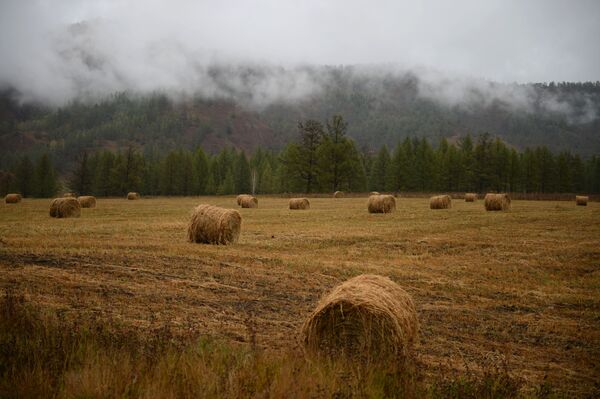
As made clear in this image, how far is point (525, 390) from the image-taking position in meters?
5.50

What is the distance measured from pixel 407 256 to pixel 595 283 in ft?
17.7

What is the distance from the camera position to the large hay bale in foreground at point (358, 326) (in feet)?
20.0

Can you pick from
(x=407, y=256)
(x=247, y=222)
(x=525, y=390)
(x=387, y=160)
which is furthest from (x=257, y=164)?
(x=525, y=390)

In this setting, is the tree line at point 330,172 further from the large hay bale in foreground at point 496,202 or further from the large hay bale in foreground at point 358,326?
the large hay bale in foreground at point 358,326

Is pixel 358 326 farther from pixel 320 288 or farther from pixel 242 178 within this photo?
pixel 242 178

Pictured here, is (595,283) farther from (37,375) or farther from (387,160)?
(387,160)

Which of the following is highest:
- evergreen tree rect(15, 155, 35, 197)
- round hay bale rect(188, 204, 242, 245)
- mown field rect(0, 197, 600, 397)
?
evergreen tree rect(15, 155, 35, 197)

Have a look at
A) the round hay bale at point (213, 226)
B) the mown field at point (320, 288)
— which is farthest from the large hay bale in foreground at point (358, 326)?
the round hay bale at point (213, 226)

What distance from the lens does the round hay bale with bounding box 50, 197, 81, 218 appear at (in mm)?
26720

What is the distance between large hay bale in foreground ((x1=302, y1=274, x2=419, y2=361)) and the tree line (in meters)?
69.3

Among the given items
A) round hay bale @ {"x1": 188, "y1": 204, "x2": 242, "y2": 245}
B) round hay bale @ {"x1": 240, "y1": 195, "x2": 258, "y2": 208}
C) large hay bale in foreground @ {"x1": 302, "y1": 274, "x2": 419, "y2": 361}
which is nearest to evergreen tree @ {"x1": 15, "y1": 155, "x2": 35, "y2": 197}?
round hay bale @ {"x1": 240, "y1": 195, "x2": 258, "y2": 208}

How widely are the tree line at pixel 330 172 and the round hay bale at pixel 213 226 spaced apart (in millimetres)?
58899

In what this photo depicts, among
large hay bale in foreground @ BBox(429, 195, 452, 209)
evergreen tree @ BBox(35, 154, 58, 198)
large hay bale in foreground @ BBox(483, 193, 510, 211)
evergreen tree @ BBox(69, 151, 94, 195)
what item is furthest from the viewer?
evergreen tree @ BBox(69, 151, 94, 195)

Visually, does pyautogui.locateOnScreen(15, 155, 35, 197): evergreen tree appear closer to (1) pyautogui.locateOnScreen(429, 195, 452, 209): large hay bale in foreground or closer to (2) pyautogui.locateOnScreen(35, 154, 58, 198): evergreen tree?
(2) pyautogui.locateOnScreen(35, 154, 58, 198): evergreen tree
